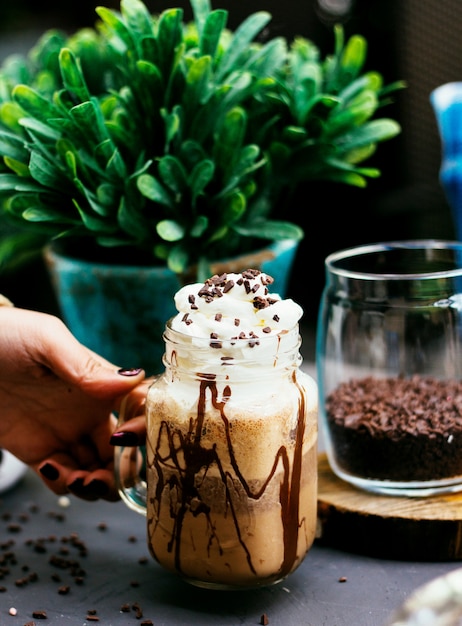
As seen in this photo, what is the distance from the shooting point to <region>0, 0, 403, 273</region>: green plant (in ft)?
3.47

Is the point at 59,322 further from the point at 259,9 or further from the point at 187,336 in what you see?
the point at 259,9

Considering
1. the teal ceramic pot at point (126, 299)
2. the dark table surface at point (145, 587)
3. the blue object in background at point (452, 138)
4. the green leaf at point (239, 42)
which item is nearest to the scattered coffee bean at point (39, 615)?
the dark table surface at point (145, 587)

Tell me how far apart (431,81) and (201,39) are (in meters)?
1.17

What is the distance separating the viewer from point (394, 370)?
3.51 feet

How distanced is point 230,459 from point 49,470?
0.29 metres

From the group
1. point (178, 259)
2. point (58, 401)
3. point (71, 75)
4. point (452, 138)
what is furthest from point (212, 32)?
point (58, 401)

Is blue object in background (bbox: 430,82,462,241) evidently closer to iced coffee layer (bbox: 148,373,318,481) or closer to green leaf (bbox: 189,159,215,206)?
green leaf (bbox: 189,159,215,206)

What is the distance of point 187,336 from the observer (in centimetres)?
81

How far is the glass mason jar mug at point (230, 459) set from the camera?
0.80 metres

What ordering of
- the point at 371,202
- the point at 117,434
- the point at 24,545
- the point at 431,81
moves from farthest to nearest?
1. the point at 371,202
2. the point at 431,81
3. the point at 24,545
4. the point at 117,434

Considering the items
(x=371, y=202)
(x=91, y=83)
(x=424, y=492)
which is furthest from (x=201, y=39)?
(x=371, y=202)

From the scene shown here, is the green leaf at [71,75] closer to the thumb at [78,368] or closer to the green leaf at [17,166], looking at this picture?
the green leaf at [17,166]

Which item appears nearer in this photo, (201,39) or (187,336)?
(187,336)

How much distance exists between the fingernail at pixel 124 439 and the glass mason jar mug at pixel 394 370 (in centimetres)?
26
